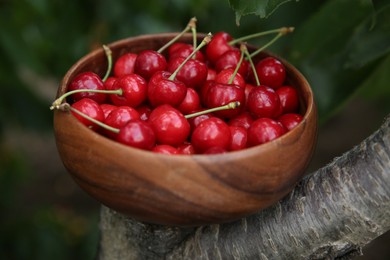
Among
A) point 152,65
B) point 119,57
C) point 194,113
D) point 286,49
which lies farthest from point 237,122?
point 286,49

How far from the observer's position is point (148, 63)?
1151 mm

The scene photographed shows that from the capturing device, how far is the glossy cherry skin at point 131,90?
108 centimetres

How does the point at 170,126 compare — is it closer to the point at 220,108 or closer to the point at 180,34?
the point at 220,108

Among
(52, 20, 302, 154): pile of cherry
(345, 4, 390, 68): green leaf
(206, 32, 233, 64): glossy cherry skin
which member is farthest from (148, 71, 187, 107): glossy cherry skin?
(345, 4, 390, 68): green leaf

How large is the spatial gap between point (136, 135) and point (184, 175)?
11 cm

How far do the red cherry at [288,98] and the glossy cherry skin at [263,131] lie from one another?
13 cm

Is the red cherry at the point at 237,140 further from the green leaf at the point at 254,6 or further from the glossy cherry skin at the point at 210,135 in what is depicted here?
the green leaf at the point at 254,6

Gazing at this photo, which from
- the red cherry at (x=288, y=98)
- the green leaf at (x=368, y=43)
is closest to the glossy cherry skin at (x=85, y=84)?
the red cherry at (x=288, y=98)

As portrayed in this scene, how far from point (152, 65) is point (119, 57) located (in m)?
0.13

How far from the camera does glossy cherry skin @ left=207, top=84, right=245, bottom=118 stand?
1062 mm

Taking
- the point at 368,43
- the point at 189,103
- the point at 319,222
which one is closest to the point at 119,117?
the point at 189,103

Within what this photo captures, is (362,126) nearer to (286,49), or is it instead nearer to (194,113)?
(286,49)

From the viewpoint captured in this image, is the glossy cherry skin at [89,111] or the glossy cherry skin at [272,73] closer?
the glossy cherry skin at [89,111]

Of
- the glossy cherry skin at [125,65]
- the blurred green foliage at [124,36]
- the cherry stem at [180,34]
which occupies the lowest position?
the blurred green foliage at [124,36]
